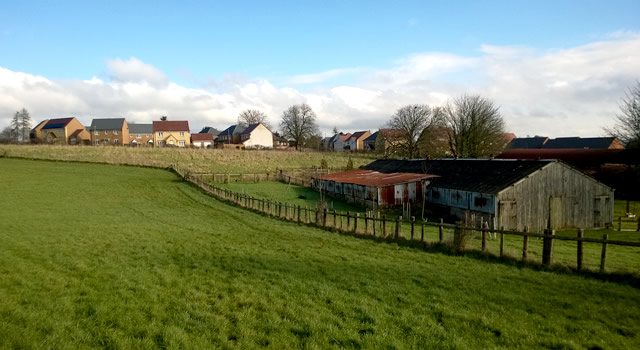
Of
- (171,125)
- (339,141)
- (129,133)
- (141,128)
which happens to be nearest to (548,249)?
(129,133)

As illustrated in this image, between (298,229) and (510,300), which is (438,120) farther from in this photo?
(510,300)

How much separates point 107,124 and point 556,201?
313 feet

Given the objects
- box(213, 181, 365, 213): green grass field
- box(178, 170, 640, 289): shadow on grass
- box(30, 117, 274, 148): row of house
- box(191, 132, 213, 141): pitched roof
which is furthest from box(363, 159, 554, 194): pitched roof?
box(191, 132, 213, 141): pitched roof

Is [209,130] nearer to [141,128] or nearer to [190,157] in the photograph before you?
[141,128]

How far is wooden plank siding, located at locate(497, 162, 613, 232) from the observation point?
28.9m

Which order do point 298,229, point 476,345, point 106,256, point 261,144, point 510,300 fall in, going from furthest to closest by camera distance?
point 261,144, point 298,229, point 106,256, point 510,300, point 476,345

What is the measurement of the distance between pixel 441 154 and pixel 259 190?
34.7 metres

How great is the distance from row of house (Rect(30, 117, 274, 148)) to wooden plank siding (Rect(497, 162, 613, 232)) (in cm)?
7139

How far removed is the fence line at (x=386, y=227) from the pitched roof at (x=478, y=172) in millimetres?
5194

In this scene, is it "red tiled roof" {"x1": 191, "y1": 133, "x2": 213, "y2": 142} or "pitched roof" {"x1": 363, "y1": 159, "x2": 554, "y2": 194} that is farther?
"red tiled roof" {"x1": 191, "y1": 133, "x2": 213, "y2": 142}

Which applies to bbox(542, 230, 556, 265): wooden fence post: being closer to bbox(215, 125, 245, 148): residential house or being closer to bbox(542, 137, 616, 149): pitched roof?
bbox(542, 137, 616, 149): pitched roof

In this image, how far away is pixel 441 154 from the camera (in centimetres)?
6712

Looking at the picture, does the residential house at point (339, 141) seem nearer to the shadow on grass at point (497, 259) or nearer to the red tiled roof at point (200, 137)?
the red tiled roof at point (200, 137)

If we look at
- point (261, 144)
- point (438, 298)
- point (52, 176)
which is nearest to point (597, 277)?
point (438, 298)
